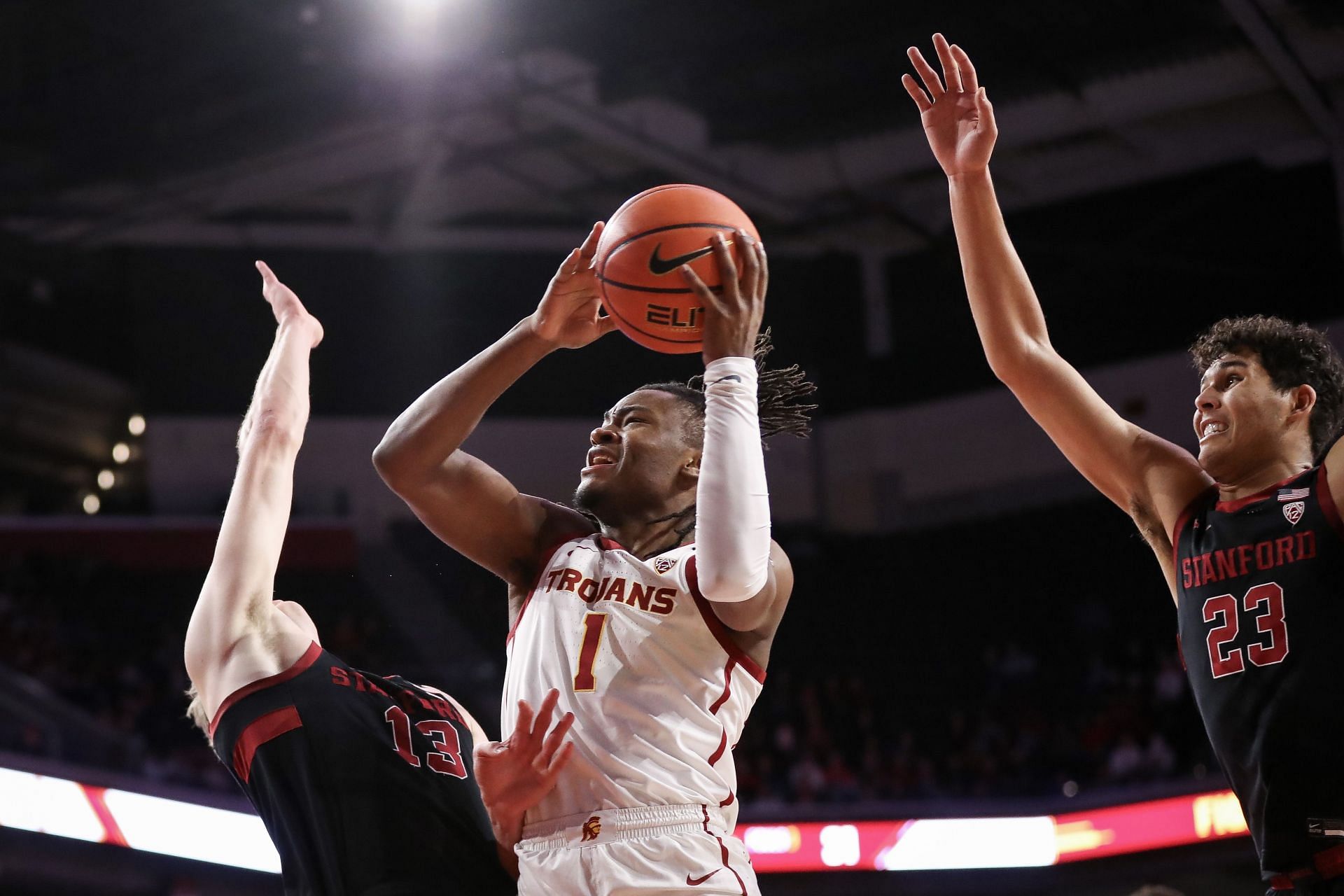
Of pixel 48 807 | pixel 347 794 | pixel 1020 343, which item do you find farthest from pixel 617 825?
pixel 48 807

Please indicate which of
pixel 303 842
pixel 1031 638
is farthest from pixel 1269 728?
pixel 1031 638

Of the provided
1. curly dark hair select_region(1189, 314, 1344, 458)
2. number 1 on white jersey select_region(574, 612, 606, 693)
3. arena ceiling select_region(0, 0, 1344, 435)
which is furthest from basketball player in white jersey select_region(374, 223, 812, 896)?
arena ceiling select_region(0, 0, 1344, 435)

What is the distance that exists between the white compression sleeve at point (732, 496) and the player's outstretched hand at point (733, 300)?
0.17ft

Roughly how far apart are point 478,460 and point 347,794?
2.56 feet

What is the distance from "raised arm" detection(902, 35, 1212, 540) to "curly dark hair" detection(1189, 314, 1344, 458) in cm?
26

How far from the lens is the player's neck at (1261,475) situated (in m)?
2.94

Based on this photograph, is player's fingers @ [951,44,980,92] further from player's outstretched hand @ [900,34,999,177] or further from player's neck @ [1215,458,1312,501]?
player's neck @ [1215,458,1312,501]

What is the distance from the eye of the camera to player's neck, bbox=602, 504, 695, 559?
3.05 m

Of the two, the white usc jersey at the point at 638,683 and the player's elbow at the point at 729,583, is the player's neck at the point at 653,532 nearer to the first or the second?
the white usc jersey at the point at 638,683

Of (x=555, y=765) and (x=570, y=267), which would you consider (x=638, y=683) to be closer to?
(x=555, y=765)

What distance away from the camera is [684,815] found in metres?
2.64

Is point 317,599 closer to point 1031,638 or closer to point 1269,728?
point 1031,638

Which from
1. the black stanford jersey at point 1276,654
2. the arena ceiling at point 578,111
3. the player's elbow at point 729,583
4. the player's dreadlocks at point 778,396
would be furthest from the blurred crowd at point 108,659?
the black stanford jersey at point 1276,654

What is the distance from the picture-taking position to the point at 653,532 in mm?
3076
